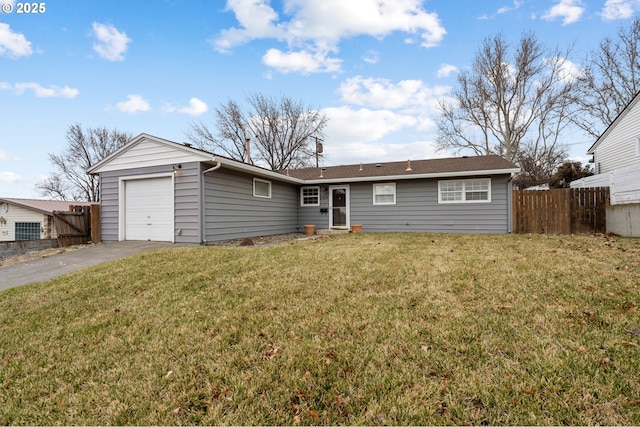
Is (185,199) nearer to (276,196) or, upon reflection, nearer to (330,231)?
(276,196)

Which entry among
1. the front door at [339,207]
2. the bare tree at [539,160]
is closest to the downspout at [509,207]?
the front door at [339,207]

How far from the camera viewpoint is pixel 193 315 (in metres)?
3.54

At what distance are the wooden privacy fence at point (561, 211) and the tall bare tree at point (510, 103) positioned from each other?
10.8 meters

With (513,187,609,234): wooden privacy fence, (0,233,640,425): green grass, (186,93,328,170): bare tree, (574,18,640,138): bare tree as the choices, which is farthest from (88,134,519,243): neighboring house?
(574,18,640,138): bare tree

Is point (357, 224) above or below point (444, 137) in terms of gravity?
below

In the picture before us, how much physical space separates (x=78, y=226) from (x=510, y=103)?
24.8m

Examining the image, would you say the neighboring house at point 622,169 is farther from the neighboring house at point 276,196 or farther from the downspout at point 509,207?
the neighboring house at point 276,196

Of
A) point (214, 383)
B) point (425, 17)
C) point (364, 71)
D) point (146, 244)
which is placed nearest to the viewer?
point (214, 383)

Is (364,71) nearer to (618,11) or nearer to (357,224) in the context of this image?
(357,224)

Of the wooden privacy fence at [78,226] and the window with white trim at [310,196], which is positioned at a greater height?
the window with white trim at [310,196]

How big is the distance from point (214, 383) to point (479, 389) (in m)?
1.90

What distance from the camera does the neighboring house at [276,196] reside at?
906cm

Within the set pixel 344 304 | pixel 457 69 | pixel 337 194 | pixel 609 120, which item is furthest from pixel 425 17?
pixel 609 120

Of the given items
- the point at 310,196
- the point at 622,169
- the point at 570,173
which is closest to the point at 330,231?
the point at 310,196
